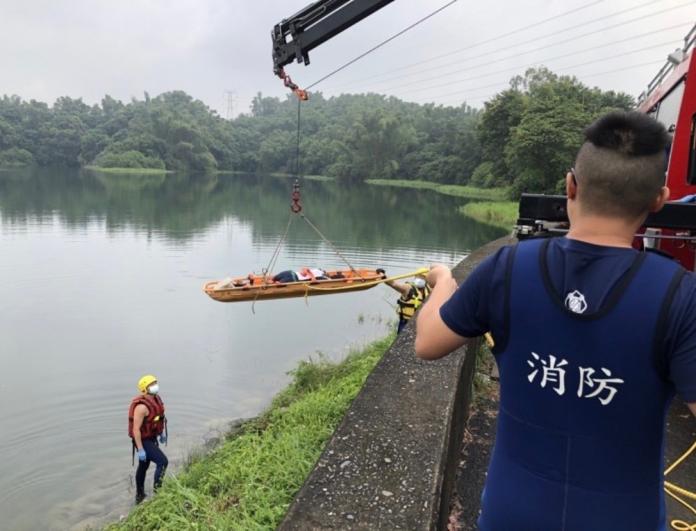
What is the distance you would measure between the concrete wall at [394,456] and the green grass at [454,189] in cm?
4358

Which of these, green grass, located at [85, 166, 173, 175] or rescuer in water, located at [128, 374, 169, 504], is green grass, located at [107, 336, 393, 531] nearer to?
rescuer in water, located at [128, 374, 169, 504]

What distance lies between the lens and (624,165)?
1240 millimetres

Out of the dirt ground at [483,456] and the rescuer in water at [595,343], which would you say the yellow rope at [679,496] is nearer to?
the dirt ground at [483,456]

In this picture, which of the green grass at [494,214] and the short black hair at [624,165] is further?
the green grass at [494,214]

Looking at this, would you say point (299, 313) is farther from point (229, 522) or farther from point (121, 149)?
point (121, 149)

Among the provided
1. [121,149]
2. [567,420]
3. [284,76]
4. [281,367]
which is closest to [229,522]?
[567,420]

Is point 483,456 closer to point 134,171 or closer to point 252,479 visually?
point 252,479

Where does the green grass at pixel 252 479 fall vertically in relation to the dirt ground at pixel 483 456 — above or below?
below

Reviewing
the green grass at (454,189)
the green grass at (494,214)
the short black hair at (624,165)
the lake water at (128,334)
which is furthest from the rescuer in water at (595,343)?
the green grass at (454,189)

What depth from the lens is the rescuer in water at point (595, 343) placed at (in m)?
1.17

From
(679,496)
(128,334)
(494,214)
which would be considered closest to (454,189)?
(494,214)

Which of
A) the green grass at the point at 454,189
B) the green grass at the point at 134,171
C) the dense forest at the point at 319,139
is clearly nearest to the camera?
the dense forest at the point at 319,139

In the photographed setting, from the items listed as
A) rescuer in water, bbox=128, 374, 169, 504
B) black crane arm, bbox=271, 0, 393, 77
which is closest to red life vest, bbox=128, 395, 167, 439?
rescuer in water, bbox=128, 374, 169, 504

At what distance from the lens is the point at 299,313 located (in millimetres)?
13969
